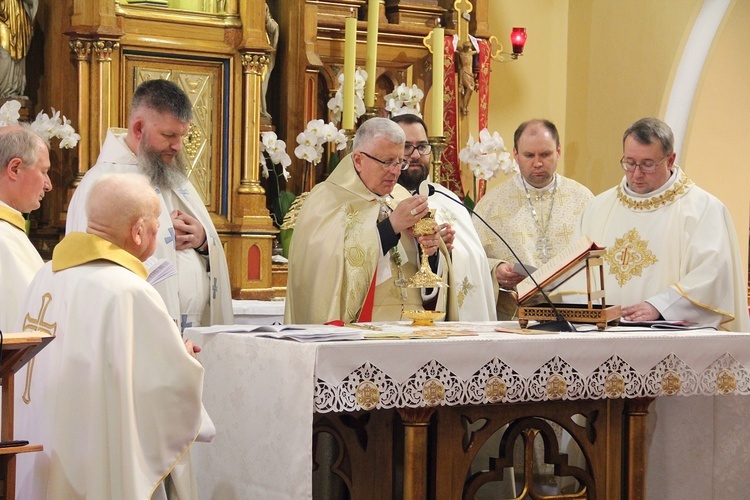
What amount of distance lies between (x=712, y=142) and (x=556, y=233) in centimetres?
209

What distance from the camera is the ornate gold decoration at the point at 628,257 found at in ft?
19.2

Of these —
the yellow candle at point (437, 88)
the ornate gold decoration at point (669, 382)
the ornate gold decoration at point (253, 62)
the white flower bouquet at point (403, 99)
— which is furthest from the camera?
the white flower bouquet at point (403, 99)

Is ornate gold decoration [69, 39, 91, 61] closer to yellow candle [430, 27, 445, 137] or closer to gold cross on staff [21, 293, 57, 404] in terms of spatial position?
yellow candle [430, 27, 445, 137]

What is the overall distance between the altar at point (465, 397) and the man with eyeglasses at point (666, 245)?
1.52 ft

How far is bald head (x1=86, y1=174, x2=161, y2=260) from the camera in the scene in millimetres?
3818

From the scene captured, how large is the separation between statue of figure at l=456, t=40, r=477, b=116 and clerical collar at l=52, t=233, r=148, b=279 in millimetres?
4187

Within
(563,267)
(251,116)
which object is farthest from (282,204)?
(563,267)

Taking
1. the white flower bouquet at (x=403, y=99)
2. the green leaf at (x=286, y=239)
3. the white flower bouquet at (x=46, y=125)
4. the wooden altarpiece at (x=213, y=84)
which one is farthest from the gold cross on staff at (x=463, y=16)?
the white flower bouquet at (x=46, y=125)

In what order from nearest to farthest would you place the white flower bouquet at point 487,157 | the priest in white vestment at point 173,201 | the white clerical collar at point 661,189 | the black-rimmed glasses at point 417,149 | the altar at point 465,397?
1. the altar at point 465,397
2. the priest in white vestment at point 173,201
3. the white clerical collar at point 661,189
4. the black-rimmed glasses at point 417,149
5. the white flower bouquet at point 487,157

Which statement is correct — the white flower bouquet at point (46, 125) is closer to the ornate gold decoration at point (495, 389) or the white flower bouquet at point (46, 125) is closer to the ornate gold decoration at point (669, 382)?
the ornate gold decoration at point (495, 389)

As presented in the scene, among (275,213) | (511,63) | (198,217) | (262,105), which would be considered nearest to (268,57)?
(262,105)

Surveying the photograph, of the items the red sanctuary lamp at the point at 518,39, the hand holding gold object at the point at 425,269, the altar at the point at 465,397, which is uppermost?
the red sanctuary lamp at the point at 518,39

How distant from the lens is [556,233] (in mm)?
6723

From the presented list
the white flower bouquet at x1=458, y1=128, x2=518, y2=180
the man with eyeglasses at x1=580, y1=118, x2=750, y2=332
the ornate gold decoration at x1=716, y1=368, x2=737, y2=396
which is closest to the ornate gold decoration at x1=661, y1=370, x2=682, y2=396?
the ornate gold decoration at x1=716, y1=368, x2=737, y2=396
